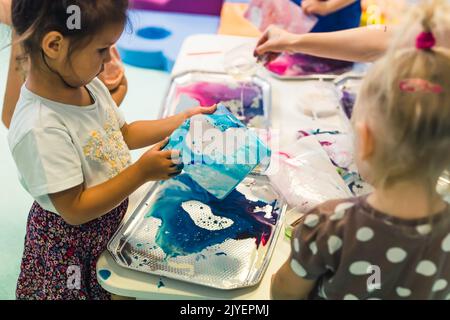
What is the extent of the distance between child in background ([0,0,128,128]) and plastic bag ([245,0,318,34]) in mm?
577

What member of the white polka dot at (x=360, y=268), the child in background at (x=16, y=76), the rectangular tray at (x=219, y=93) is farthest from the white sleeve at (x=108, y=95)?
the white polka dot at (x=360, y=268)

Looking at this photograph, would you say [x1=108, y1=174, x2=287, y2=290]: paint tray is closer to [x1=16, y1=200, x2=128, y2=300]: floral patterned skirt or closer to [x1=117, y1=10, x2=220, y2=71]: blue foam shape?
[x1=16, y1=200, x2=128, y2=300]: floral patterned skirt

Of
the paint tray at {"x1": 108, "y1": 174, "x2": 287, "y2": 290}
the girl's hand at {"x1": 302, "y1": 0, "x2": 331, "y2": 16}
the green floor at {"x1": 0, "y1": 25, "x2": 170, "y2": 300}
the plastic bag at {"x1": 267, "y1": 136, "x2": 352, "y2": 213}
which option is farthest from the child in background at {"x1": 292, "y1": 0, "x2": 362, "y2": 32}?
the paint tray at {"x1": 108, "y1": 174, "x2": 287, "y2": 290}

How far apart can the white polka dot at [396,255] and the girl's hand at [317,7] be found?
113 cm

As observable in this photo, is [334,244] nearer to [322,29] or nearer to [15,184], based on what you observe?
[322,29]

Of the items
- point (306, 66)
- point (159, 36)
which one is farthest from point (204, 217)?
point (159, 36)

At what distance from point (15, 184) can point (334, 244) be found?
145 centimetres

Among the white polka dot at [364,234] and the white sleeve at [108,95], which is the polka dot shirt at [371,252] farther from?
the white sleeve at [108,95]

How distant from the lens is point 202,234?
929mm

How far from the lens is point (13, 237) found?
1.57 m

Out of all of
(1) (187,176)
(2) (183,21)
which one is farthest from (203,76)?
(2) (183,21)

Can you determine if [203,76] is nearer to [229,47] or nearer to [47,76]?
[229,47]

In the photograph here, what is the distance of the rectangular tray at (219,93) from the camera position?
1.30 metres

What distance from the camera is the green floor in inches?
57.2
